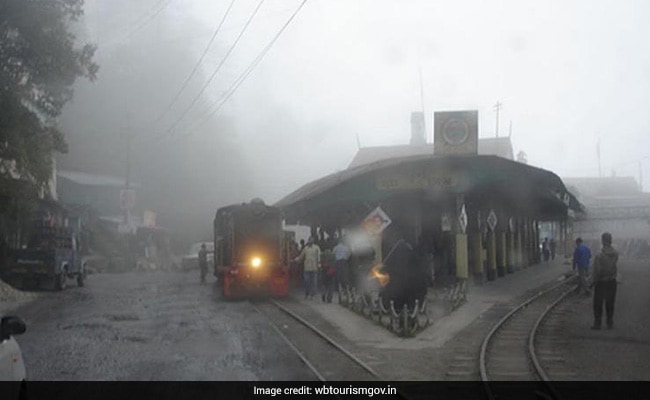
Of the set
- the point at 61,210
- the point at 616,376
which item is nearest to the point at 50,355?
the point at 616,376

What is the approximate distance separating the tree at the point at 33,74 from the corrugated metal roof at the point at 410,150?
38.4 meters

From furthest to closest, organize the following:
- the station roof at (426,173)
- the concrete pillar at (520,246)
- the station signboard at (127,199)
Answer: the station signboard at (127,199), the concrete pillar at (520,246), the station roof at (426,173)

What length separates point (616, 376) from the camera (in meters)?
11.7

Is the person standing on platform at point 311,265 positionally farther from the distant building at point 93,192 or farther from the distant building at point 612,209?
the distant building at point 93,192

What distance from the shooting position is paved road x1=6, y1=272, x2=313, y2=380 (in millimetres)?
12008

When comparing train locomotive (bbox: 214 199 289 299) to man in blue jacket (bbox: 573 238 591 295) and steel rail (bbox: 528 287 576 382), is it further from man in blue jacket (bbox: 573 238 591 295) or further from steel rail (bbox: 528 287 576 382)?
man in blue jacket (bbox: 573 238 591 295)

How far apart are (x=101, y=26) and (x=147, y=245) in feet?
88.9

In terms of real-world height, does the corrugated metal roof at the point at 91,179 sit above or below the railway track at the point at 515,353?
above

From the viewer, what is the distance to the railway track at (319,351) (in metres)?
11.7

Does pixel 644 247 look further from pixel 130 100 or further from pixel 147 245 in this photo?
pixel 130 100

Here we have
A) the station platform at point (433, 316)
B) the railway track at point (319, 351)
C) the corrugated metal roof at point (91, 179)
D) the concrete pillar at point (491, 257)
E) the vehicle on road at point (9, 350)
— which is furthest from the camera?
the corrugated metal roof at point (91, 179)

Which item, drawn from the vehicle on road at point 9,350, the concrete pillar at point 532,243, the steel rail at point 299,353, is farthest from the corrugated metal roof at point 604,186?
the vehicle on road at point 9,350

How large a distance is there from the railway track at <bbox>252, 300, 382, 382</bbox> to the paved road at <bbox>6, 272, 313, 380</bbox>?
0.90ft

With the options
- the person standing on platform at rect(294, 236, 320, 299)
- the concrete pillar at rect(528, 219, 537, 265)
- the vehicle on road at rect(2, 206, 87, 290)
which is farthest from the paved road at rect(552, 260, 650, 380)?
the concrete pillar at rect(528, 219, 537, 265)
